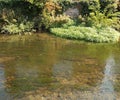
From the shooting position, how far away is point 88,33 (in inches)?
641

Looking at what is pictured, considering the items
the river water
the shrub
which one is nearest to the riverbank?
the river water

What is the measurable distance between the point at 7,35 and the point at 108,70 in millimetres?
7427

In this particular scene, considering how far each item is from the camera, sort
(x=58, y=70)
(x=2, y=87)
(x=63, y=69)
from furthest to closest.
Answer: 1. (x=63, y=69)
2. (x=58, y=70)
3. (x=2, y=87)

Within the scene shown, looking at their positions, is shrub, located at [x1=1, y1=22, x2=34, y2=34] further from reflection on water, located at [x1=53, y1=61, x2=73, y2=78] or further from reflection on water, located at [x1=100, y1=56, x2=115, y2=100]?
reflection on water, located at [x1=100, y1=56, x2=115, y2=100]

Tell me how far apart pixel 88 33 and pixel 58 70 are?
564 centimetres

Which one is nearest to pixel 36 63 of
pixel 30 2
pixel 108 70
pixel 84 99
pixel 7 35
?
pixel 108 70

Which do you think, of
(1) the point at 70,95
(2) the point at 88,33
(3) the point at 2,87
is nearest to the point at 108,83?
(1) the point at 70,95

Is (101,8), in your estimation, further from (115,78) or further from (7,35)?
(115,78)

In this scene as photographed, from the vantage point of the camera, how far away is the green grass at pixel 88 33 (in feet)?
52.1

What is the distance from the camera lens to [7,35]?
1667 cm

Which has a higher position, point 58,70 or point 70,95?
point 58,70

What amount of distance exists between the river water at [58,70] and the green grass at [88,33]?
647 millimetres

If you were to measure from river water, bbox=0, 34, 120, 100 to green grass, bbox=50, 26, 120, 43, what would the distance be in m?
0.65

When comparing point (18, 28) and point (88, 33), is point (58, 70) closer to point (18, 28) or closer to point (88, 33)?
point (88, 33)
